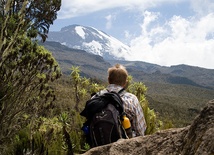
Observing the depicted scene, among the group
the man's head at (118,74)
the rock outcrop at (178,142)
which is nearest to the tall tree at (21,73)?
the man's head at (118,74)

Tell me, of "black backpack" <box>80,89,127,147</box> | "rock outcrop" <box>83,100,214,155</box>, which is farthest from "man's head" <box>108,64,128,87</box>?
"rock outcrop" <box>83,100,214,155</box>

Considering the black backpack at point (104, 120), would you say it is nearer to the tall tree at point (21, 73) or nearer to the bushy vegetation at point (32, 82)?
the bushy vegetation at point (32, 82)

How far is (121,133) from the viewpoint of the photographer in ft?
12.2

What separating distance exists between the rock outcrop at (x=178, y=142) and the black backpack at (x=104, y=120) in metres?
0.86

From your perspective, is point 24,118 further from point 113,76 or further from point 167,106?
point 167,106

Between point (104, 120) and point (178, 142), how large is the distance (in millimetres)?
1476

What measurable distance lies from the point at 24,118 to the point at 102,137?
7.38 m

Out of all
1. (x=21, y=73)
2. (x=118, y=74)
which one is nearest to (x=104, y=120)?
(x=118, y=74)

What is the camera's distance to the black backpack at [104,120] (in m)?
3.60

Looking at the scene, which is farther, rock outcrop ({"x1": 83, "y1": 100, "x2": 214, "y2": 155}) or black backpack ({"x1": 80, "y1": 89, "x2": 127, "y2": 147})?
black backpack ({"x1": 80, "y1": 89, "x2": 127, "y2": 147})

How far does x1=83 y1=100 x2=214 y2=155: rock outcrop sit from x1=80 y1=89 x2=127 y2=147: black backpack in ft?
2.82

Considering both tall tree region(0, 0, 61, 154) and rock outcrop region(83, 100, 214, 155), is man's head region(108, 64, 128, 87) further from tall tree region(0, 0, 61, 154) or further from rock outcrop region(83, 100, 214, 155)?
tall tree region(0, 0, 61, 154)

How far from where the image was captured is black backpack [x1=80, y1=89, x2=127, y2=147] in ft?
11.8

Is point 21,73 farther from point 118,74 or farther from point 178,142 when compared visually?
point 178,142
